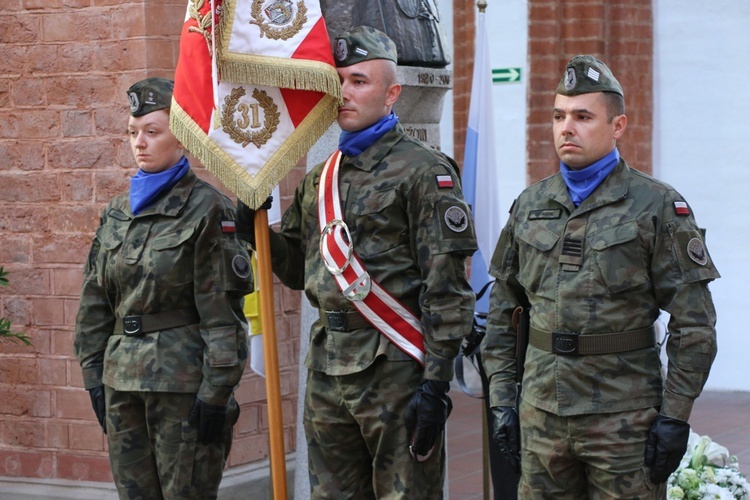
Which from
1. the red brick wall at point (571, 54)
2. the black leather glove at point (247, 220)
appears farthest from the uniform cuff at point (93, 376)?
the red brick wall at point (571, 54)

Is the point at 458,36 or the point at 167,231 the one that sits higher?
the point at 458,36

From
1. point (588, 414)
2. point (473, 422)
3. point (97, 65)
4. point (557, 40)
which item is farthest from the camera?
point (557, 40)

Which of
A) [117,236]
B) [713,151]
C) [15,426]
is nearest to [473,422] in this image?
[713,151]

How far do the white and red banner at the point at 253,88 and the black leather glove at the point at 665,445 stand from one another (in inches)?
59.8

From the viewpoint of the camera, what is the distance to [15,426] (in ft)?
23.1

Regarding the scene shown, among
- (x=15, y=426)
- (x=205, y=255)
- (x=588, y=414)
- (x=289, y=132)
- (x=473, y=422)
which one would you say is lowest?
(x=473, y=422)

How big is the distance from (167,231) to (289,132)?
0.58m

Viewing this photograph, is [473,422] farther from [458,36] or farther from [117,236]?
[117,236]

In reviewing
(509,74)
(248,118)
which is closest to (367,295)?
(248,118)

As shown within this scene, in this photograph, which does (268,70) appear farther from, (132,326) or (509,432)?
(509,432)

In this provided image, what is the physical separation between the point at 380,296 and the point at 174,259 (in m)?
0.83

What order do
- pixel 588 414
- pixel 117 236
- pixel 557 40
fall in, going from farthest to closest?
pixel 557 40 → pixel 117 236 → pixel 588 414

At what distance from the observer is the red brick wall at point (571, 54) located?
1051 centimetres

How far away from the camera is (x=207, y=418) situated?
477 centimetres
